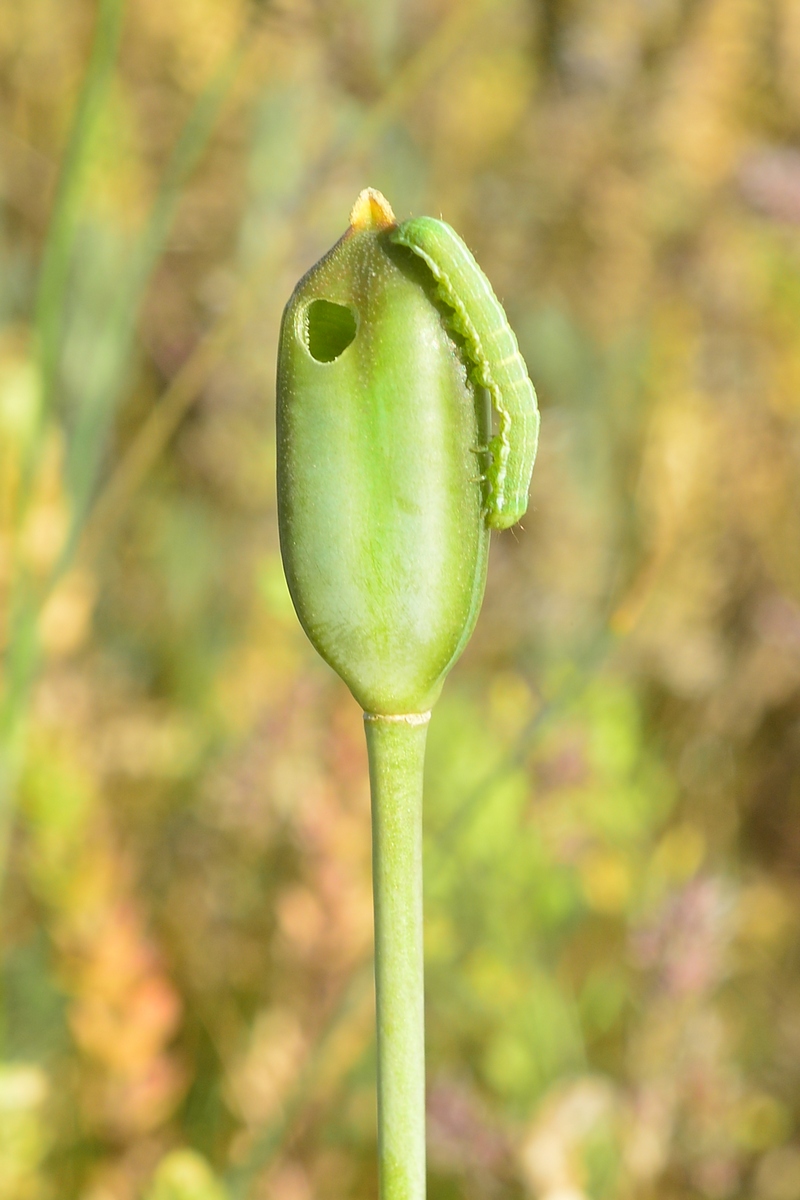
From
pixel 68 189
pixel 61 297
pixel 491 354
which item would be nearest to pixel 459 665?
pixel 61 297

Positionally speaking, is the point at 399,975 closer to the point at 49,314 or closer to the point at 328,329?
the point at 328,329

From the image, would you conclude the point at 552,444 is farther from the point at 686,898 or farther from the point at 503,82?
the point at 503,82

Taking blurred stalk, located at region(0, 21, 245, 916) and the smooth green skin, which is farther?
blurred stalk, located at region(0, 21, 245, 916)

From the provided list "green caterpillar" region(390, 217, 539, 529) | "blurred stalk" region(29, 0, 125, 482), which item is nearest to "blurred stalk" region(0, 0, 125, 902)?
"blurred stalk" region(29, 0, 125, 482)

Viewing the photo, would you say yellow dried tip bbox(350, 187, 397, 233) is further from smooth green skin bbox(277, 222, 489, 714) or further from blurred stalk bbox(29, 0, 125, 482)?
blurred stalk bbox(29, 0, 125, 482)

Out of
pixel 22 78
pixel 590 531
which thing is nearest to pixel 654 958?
pixel 590 531

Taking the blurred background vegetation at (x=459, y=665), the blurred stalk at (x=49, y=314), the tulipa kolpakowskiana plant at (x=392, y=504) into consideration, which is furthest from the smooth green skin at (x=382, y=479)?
the blurred stalk at (x=49, y=314)

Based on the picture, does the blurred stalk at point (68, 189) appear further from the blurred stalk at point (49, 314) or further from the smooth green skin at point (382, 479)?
the smooth green skin at point (382, 479)
